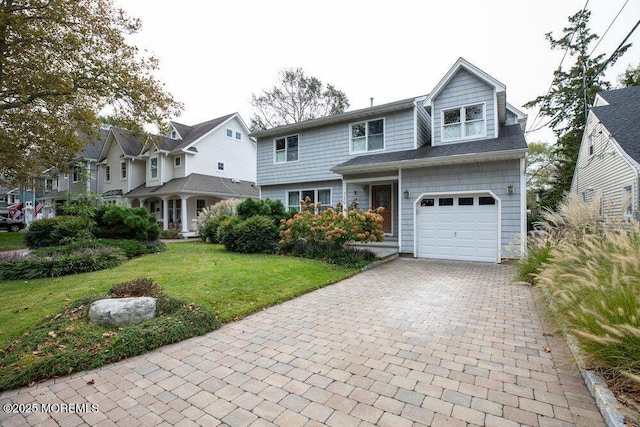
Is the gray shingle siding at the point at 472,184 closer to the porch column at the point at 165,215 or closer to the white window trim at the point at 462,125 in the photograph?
the white window trim at the point at 462,125

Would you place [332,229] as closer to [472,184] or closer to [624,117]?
[472,184]

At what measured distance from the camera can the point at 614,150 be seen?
1202cm

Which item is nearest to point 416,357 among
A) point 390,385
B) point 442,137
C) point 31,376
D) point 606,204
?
point 390,385

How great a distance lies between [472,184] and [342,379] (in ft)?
29.2

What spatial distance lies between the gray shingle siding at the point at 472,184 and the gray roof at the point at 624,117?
4.96 m

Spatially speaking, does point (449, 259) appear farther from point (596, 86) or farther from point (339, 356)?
point (596, 86)

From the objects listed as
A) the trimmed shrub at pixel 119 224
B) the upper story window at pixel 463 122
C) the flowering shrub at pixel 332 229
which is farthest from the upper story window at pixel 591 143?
the trimmed shrub at pixel 119 224

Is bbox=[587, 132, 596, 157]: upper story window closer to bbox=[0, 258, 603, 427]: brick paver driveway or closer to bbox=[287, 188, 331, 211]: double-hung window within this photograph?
bbox=[287, 188, 331, 211]: double-hung window

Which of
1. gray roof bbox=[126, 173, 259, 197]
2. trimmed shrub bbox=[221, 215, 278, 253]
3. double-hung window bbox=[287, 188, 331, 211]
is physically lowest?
trimmed shrub bbox=[221, 215, 278, 253]

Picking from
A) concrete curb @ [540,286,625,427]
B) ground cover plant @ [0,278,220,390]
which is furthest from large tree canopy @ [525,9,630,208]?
ground cover plant @ [0,278,220,390]

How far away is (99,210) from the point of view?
36.5 feet

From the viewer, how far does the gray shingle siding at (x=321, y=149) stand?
12.5 m

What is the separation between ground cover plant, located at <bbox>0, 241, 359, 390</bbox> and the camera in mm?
4334

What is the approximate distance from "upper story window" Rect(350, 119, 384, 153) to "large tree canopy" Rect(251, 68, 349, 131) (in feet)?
47.7
